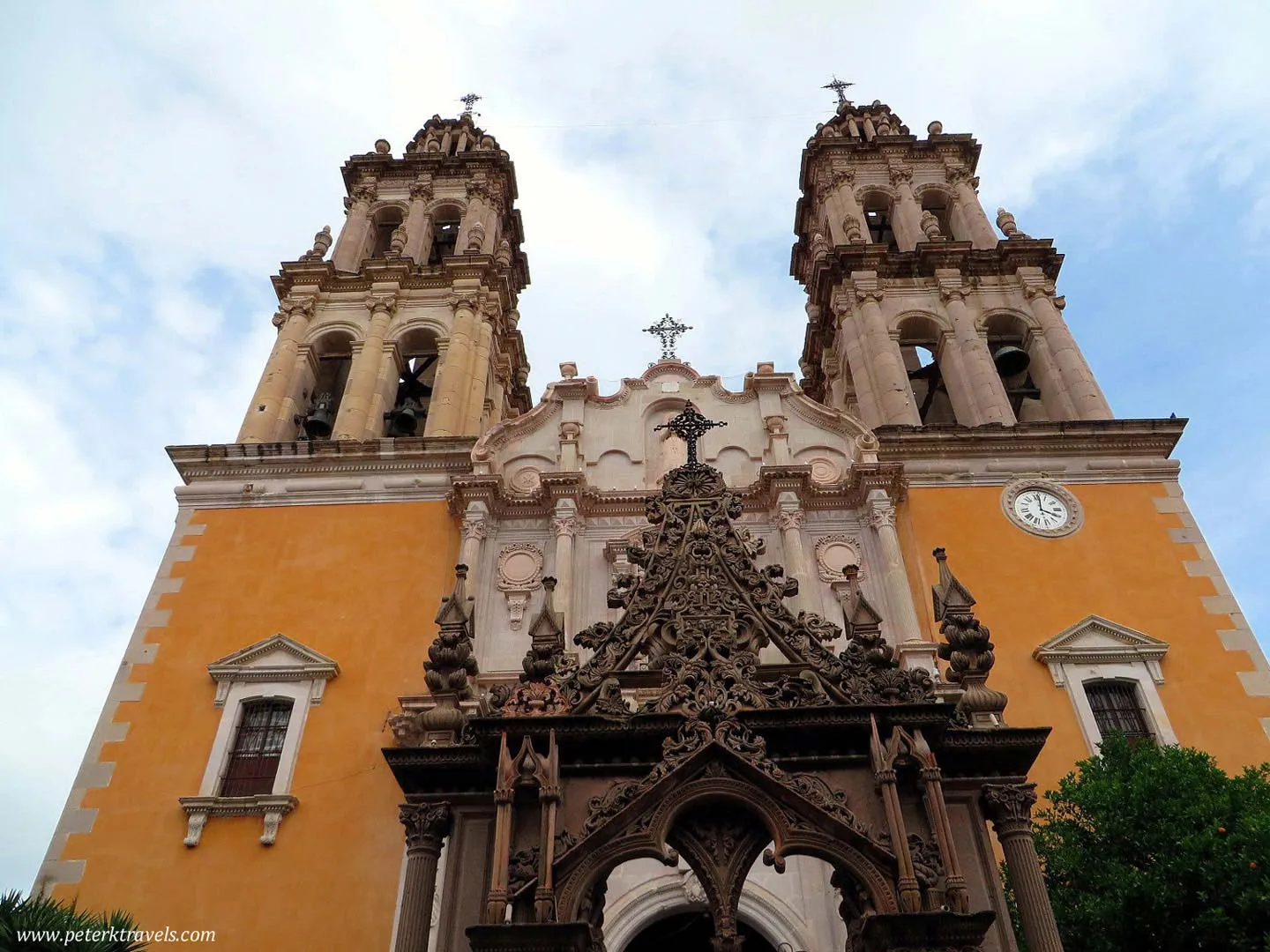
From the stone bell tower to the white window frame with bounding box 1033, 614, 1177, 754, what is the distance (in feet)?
39.4

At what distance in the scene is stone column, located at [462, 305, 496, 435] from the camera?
2170 centimetres

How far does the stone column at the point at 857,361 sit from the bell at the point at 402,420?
9.67 metres

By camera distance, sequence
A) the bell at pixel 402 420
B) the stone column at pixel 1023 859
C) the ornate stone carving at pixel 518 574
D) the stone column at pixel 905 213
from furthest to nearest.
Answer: the stone column at pixel 905 213
the bell at pixel 402 420
the ornate stone carving at pixel 518 574
the stone column at pixel 1023 859

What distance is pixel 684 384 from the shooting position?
2122 cm

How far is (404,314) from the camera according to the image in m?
23.5

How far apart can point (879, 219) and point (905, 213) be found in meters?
3.10

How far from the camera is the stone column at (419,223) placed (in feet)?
84.4

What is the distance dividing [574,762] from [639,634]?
1.31m

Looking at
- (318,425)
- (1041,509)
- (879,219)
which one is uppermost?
(879,219)

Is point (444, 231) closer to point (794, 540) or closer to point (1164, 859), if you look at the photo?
point (794, 540)

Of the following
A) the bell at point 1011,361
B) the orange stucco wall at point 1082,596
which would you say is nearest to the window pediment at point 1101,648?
the orange stucco wall at point 1082,596

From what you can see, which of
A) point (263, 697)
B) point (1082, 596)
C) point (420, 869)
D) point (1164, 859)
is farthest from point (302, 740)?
point (1082, 596)

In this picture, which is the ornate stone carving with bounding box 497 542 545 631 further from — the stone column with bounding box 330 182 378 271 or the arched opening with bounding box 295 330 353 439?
the stone column with bounding box 330 182 378 271

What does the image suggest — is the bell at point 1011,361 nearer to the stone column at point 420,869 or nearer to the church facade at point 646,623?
the church facade at point 646,623
